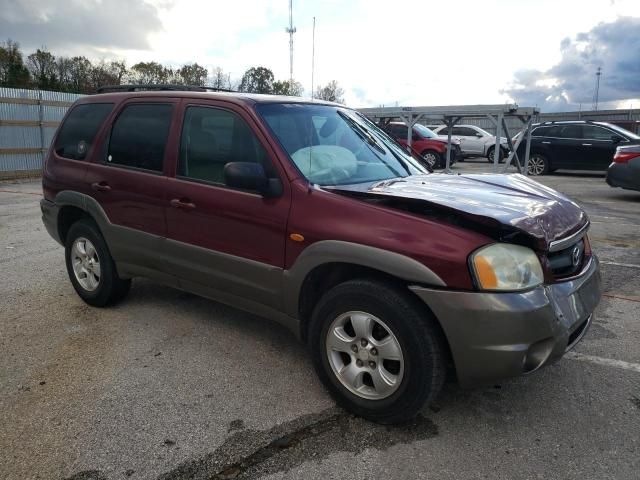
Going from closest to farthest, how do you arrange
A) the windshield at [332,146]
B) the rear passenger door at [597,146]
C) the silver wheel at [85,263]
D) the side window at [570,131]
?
the windshield at [332,146]
the silver wheel at [85,263]
the rear passenger door at [597,146]
the side window at [570,131]

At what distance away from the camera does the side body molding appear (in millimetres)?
2627

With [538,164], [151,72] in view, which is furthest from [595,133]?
[151,72]

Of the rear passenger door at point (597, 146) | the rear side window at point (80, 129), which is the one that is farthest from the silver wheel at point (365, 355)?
the rear passenger door at point (597, 146)

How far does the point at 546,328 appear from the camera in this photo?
2574 mm

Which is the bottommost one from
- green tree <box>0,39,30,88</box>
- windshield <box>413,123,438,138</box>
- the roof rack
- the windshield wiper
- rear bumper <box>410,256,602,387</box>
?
rear bumper <box>410,256,602,387</box>

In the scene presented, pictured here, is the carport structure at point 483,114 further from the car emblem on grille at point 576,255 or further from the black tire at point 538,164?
the car emblem on grille at point 576,255

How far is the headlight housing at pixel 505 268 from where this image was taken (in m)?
2.54

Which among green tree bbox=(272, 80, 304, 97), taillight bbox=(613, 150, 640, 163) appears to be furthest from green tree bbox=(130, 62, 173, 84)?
taillight bbox=(613, 150, 640, 163)

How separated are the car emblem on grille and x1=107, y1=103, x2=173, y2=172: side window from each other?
276 cm

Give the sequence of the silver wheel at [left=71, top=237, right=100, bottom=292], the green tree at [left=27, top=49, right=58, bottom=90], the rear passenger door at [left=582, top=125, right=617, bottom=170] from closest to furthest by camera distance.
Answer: the silver wheel at [left=71, top=237, right=100, bottom=292], the rear passenger door at [left=582, top=125, right=617, bottom=170], the green tree at [left=27, top=49, right=58, bottom=90]

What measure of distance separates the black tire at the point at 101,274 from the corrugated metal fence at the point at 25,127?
1169 centimetres

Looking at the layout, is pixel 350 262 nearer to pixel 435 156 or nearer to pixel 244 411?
pixel 244 411

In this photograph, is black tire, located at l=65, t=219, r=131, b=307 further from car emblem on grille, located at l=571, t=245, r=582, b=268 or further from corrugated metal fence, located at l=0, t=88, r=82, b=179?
corrugated metal fence, located at l=0, t=88, r=82, b=179

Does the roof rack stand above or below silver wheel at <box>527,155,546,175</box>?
above
